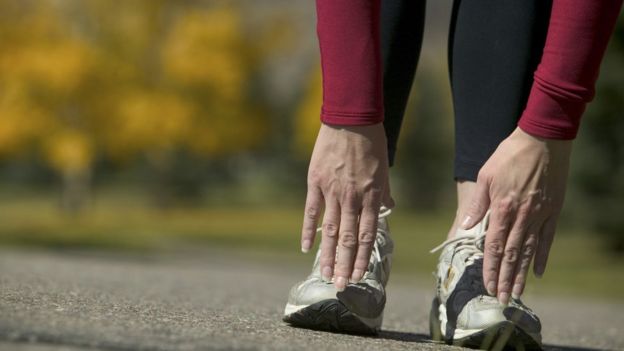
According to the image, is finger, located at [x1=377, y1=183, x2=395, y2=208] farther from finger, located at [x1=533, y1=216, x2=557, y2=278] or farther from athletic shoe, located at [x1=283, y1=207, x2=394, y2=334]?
finger, located at [x1=533, y1=216, x2=557, y2=278]

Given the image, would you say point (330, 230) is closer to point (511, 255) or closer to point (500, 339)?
point (511, 255)

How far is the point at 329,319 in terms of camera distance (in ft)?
6.53

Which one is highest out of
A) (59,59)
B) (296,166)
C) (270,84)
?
(59,59)

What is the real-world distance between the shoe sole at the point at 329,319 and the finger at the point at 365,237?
7.2 inches

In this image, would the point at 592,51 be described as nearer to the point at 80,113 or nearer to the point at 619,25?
the point at 619,25

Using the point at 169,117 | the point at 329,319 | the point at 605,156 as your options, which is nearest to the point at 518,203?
the point at 329,319

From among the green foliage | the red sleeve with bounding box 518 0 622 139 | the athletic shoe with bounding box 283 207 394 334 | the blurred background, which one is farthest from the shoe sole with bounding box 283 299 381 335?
the green foliage

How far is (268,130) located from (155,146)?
3.44 m

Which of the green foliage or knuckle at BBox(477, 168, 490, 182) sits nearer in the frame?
knuckle at BBox(477, 168, 490, 182)

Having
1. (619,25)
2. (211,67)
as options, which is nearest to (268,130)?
(211,67)

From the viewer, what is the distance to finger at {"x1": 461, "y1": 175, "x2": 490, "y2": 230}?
69.9 inches

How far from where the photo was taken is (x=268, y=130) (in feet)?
75.6

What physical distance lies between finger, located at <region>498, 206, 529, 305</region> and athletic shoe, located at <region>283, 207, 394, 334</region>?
14.5 inches

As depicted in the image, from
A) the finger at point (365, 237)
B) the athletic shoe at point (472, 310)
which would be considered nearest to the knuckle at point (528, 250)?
the athletic shoe at point (472, 310)
